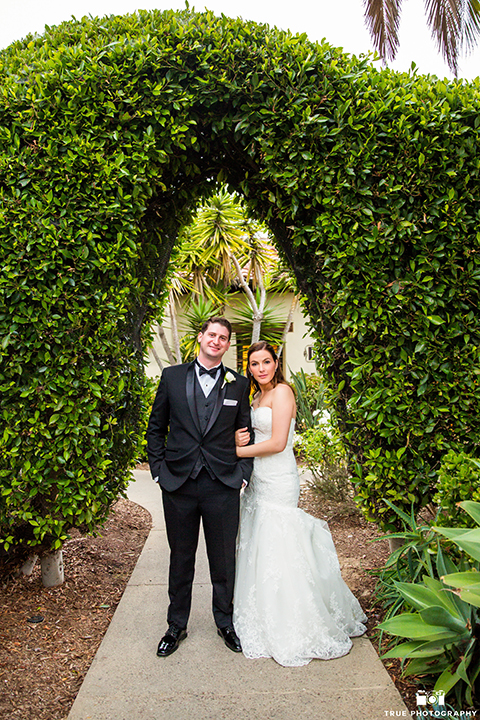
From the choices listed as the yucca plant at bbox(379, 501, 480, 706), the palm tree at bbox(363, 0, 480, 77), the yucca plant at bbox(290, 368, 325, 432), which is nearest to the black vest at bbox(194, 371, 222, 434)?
the yucca plant at bbox(379, 501, 480, 706)

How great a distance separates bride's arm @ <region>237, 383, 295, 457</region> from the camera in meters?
3.69

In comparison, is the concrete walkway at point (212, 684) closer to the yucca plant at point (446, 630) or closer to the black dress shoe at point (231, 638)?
the black dress shoe at point (231, 638)

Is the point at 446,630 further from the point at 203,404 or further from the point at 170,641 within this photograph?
the point at 203,404

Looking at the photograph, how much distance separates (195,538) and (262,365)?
1.34 metres

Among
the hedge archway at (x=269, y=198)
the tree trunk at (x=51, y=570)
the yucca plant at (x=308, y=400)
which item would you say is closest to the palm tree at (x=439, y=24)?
the yucca plant at (x=308, y=400)

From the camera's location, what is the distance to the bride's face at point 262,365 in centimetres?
385

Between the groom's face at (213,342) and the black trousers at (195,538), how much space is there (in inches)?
31.5

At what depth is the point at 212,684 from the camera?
118 inches

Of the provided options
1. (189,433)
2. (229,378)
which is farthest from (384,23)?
(189,433)

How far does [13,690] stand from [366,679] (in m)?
2.10

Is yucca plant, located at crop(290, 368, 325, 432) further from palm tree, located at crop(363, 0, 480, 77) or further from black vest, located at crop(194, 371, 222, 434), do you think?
palm tree, located at crop(363, 0, 480, 77)

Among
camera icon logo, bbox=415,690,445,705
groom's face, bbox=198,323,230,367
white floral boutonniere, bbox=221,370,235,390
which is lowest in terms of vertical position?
camera icon logo, bbox=415,690,445,705

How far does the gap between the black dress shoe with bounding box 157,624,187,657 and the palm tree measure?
13119 millimetres

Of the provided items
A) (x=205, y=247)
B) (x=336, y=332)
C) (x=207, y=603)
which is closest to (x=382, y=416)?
(x=336, y=332)
